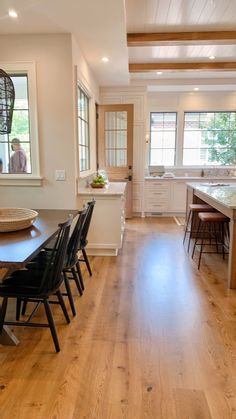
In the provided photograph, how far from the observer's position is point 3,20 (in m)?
2.97

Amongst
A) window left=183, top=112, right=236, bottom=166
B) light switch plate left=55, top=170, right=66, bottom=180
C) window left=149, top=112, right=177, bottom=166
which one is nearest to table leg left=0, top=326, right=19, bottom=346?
light switch plate left=55, top=170, right=66, bottom=180

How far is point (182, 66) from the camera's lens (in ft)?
17.4

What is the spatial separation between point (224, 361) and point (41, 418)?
3.81 ft

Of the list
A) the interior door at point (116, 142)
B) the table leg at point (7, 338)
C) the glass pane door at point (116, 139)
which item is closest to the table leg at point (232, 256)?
the table leg at point (7, 338)

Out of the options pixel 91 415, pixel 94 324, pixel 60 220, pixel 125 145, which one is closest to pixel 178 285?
pixel 94 324

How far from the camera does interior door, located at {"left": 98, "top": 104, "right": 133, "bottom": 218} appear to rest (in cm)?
578

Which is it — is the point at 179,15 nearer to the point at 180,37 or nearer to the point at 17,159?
the point at 180,37

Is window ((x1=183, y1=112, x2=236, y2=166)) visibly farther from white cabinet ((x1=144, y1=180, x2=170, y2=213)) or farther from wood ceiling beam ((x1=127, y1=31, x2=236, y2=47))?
wood ceiling beam ((x1=127, y1=31, x2=236, y2=47))

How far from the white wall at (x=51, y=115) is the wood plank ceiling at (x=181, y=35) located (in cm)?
96

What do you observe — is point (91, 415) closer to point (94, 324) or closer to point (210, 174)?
point (94, 324)

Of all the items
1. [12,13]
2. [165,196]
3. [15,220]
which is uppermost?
[12,13]

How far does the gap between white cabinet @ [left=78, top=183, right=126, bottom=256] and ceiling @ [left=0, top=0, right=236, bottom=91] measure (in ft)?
5.96

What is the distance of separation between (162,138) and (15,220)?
18.2 ft

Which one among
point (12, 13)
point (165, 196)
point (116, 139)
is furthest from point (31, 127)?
point (165, 196)
